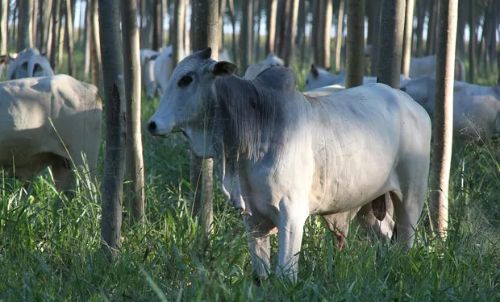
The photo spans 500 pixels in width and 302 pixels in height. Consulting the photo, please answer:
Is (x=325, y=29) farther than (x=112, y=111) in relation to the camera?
Yes

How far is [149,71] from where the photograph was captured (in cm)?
2177

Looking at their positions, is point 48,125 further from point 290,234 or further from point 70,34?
point 70,34

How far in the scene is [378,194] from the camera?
600 cm

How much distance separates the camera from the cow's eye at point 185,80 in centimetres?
510

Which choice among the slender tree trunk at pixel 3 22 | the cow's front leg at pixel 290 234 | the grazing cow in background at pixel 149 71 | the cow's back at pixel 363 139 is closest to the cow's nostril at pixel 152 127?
the cow's front leg at pixel 290 234

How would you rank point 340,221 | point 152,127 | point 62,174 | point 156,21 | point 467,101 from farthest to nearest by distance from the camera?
point 156,21 < point 467,101 < point 62,174 < point 340,221 < point 152,127

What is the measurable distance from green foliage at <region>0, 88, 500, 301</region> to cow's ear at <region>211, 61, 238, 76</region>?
0.86 m

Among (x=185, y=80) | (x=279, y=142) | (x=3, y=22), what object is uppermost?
(x=185, y=80)

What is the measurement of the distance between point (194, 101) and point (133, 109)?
4.58 ft

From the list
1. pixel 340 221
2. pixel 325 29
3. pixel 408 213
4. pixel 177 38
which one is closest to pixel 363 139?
pixel 340 221

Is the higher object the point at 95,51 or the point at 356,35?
the point at 356,35

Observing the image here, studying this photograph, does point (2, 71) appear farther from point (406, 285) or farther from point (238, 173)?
point (406, 285)

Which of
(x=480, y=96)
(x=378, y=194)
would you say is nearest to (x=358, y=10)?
(x=378, y=194)

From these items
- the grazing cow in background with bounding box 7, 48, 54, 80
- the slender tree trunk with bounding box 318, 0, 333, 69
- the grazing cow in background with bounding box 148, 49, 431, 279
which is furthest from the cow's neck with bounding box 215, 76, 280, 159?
the slender tree trunk with bounding box 318, 0, 333, 69
